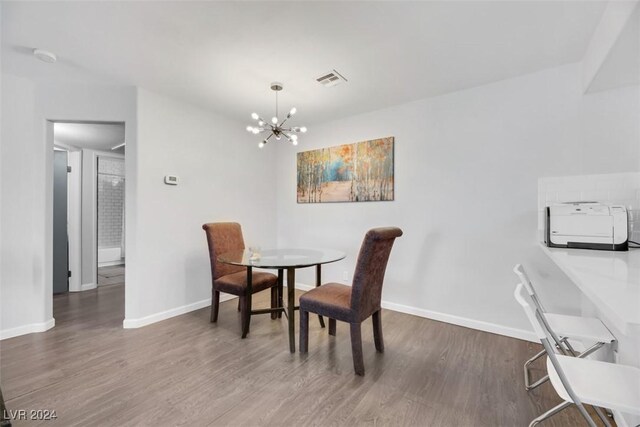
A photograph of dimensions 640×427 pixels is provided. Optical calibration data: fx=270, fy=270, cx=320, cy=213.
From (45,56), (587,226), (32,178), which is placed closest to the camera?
(587,226)

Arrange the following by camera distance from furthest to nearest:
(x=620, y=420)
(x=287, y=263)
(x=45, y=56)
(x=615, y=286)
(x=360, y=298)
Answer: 1. (x=287, y=263)
2. (x=45, y=56)
3. (x=360, y=298)
4. (x=620, y=420)
5. (x=615, y=286)

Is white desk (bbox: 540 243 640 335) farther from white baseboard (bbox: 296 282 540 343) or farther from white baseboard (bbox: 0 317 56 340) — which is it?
white baseboard (bbox: 0 317 56 340)

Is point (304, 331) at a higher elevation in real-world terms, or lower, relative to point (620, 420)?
higher

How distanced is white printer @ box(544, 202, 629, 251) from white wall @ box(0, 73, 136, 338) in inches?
147

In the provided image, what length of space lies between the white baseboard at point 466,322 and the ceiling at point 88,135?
4107 mm

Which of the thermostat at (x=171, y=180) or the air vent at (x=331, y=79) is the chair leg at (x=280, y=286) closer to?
the thermostat at (x=171, y=180)

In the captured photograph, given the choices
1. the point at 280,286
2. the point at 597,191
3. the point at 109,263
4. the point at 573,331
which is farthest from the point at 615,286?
the point at 109,263

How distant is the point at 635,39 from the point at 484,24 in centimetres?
79

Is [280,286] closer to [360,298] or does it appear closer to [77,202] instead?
[360,298]

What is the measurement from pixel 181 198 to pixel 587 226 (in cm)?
365

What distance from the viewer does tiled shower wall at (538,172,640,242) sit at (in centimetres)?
201

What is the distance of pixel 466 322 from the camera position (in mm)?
2727

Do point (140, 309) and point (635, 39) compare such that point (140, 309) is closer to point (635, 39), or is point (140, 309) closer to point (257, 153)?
point (257, 153)

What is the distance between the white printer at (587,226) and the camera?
68.6 inches
